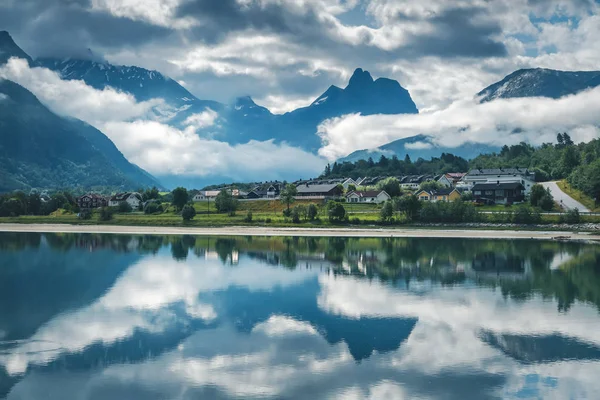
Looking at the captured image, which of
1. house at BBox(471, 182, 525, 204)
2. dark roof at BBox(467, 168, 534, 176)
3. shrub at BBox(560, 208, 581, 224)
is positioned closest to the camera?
shrub at BBox(560, 208, 581, 224)

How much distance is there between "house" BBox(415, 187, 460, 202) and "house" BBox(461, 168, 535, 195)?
795 centimetres

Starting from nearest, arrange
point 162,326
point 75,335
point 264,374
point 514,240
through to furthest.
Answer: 1. point 264,374
2. point 75,335
3. point 162,326
4. point 514,240

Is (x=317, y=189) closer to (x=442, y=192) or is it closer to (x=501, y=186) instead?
(x=442, y=192)

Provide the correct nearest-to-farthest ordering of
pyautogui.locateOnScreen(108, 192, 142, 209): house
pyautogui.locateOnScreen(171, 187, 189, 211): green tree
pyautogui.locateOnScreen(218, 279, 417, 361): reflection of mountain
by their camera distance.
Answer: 1. pyautogui.locateOnScreen(218, 279, 417, 361): reflection of mountain
2. pyautogui.locateOnScreen(171, 187, 189, 211): green tree
3. pyautogui.locateOnScreen(108, 192, 142, 209): house

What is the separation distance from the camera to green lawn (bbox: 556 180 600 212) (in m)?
70.3

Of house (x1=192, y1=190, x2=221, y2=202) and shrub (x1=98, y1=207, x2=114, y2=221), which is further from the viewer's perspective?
house (x1=192, y1=190, x2=221, y2=202)

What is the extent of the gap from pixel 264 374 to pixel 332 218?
5483 cm

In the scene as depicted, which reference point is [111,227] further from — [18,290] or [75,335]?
[75,335]

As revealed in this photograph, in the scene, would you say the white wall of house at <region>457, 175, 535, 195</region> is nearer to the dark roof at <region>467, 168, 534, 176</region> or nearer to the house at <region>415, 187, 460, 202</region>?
the dark roof at <region>467, 168, 534, 176</region>

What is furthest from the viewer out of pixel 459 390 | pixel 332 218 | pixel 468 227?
pixel 332 218

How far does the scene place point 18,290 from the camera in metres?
34.5

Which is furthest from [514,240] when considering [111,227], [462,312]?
[111,227]

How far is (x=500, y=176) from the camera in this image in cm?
10025

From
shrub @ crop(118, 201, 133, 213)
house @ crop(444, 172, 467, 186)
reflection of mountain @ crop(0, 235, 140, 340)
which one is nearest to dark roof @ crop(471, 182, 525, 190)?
house @ crop(444, 172, 467, 186)
